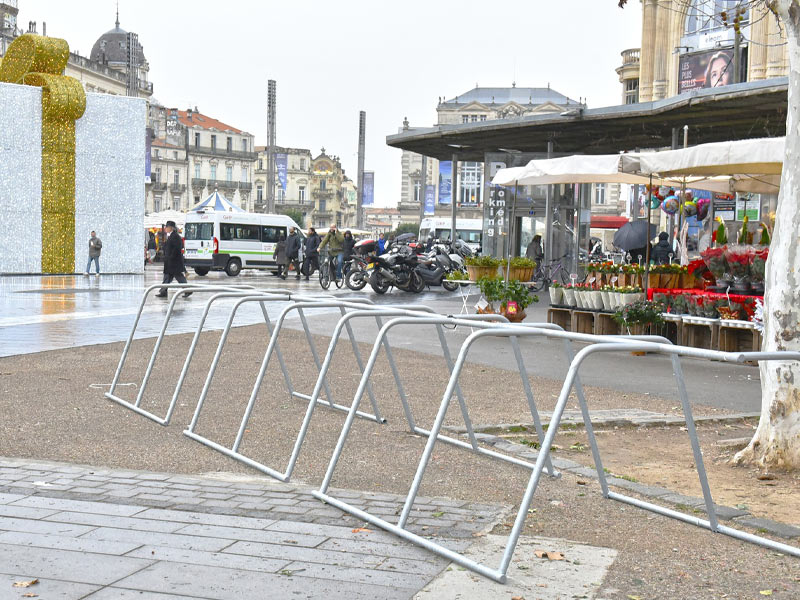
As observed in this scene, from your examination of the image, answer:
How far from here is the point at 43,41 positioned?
30.8m

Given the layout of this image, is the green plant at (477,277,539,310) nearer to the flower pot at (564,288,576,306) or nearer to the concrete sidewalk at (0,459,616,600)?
the flower pot at (564,288,576,306)

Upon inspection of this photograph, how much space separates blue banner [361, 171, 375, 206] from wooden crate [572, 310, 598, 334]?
199 ft

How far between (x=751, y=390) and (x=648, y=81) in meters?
41.5

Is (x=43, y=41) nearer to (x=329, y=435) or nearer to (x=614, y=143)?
(x=614, y=143)

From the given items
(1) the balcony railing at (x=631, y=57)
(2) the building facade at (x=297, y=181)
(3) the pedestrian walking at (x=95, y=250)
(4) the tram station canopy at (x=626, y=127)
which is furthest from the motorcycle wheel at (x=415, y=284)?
(2) the building facade at (x=297, y=181)

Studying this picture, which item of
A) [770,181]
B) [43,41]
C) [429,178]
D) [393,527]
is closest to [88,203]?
[43,41]

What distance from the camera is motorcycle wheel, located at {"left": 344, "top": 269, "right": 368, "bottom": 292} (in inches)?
1055

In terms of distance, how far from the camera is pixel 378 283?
25438 mm

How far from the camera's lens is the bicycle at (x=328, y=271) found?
27.7m

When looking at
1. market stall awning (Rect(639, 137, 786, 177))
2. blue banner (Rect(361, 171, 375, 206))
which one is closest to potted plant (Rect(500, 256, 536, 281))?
market stall awning (Rect(639, 137, 786, 177))

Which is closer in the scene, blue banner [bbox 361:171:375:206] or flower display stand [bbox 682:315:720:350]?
flower display stand [bbox 682:315:720:350]

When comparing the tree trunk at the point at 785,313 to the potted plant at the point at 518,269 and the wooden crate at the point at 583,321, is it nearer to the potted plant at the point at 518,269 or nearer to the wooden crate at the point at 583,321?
→ the wooden crate at the point at 583,321

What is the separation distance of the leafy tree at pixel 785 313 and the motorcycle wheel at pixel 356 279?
2025 centimetres

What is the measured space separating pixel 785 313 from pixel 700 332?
654 cm
